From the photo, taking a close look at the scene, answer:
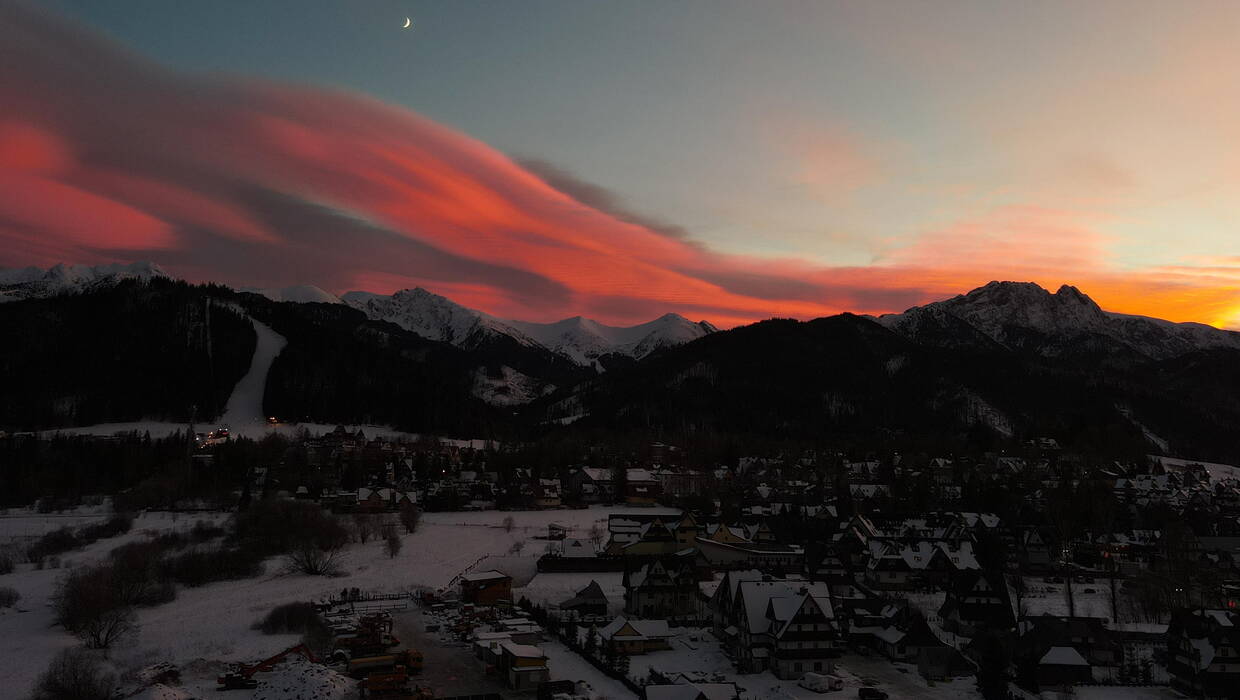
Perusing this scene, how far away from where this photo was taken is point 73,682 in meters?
33.8

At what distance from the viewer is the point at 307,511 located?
73562 mm

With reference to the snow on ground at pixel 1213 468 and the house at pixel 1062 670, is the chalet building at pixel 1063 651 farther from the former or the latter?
the snow on ground at pixel 1213 468

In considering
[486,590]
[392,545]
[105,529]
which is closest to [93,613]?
[486,590]

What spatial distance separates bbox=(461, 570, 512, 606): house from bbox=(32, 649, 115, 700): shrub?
19853 millimetres

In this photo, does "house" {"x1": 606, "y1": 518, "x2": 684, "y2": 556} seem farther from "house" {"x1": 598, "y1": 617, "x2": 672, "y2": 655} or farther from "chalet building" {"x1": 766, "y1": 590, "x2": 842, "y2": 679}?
"chalet building" {"x1": 766, "y1": 590, "x2": 842, "y2": 679}

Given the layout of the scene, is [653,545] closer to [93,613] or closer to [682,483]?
[93,613]

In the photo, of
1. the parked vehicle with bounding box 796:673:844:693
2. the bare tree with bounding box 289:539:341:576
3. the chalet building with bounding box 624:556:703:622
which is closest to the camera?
the parked vehicle with bounding box 796:673:844:693

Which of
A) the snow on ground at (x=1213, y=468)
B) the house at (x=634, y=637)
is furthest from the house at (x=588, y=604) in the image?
the snow on ground at (x=1213, y=468)

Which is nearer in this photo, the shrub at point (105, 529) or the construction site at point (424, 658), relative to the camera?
the construction site at point (424, 658)

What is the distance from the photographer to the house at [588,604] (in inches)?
1939

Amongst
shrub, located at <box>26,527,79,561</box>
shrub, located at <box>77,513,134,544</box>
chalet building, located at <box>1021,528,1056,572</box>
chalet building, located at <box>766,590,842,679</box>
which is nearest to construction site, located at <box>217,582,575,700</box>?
chalet building, located at <box>766,590,842,679</box>

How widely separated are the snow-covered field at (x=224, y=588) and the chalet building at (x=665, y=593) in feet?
46.4

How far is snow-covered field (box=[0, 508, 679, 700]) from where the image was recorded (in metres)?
39.9

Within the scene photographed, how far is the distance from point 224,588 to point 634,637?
31181 millimetres
